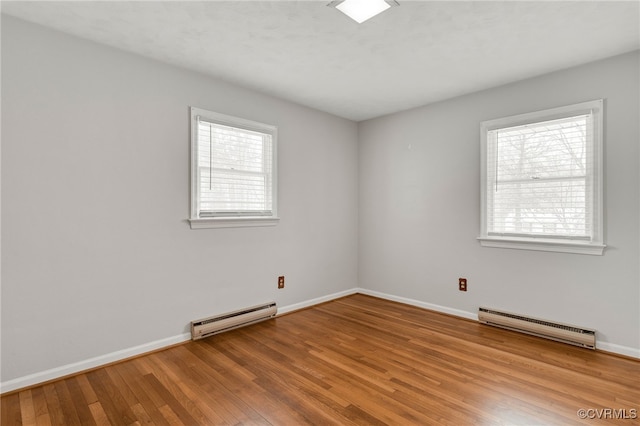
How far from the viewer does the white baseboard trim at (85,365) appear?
2230 millimetres

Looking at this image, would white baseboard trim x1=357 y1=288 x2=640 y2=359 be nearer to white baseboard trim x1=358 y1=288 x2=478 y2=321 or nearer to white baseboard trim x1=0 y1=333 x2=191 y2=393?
white baseboard trim x1=358 y1=288 x2=478 y2=321

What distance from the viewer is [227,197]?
338 centimetres

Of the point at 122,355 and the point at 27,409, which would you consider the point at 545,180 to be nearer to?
the point at 122,355

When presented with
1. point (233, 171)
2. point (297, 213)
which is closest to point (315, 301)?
point (297, 213)

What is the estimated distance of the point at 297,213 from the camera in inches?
161

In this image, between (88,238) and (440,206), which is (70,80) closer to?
(88,238)

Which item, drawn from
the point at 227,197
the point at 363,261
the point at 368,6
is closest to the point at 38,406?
the point at 227,197

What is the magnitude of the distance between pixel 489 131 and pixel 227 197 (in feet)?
9.49

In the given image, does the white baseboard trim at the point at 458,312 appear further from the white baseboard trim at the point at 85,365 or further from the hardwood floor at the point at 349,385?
the white baseboard trim at the point at 85,365

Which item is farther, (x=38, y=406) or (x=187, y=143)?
(x=187, y=143)

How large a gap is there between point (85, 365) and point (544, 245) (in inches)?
161

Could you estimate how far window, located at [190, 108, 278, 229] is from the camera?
315 centimetres

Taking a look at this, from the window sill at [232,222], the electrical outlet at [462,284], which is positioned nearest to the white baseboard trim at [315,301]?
the window sill at [232,222]

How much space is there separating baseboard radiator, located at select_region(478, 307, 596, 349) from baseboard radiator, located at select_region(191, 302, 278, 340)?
2.32m
